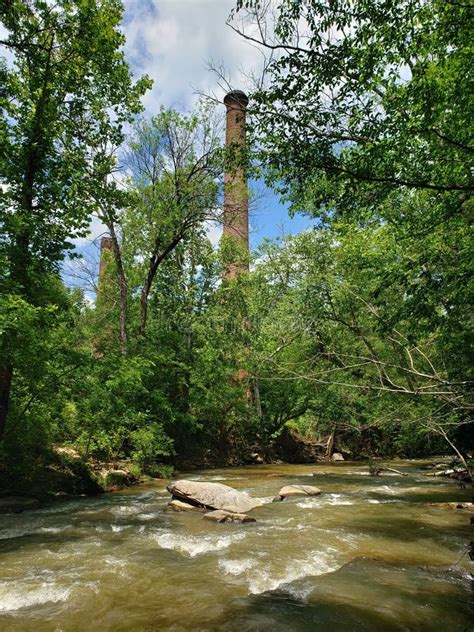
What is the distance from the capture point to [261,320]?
23.1 m

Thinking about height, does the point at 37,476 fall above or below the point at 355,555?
above

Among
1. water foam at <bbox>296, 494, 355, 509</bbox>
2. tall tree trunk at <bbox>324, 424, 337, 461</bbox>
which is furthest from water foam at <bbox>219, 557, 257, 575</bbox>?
tall tree trunk at <bbox>324, 424, 337, 461</bbox>

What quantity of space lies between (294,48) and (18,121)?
819 cm

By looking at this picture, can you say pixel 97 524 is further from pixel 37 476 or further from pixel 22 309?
pixel 22 309

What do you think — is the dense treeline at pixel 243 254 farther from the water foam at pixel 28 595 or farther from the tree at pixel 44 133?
the water foam at pixel 28 595

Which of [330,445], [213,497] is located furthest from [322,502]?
[330,445]

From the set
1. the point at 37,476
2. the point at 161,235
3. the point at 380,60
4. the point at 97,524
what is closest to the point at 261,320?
the point at 161,235

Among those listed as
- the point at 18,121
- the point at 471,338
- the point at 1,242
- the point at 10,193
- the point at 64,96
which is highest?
the point at 64,96

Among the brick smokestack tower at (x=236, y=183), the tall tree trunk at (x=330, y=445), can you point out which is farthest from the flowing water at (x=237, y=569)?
the tall tree trunk at (x=330, y=445)

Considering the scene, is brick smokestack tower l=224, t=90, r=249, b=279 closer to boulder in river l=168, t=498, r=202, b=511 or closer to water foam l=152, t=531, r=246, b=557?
water foam l=152, t=531, r=246, b=557

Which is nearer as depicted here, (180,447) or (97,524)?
(97,524)

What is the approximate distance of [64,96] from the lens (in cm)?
1092

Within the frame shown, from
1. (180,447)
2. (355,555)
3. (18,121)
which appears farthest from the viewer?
(180,447)

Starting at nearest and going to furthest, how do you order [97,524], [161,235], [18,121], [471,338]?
[97,524] → [471,338] → [18,121] → [161,235]
